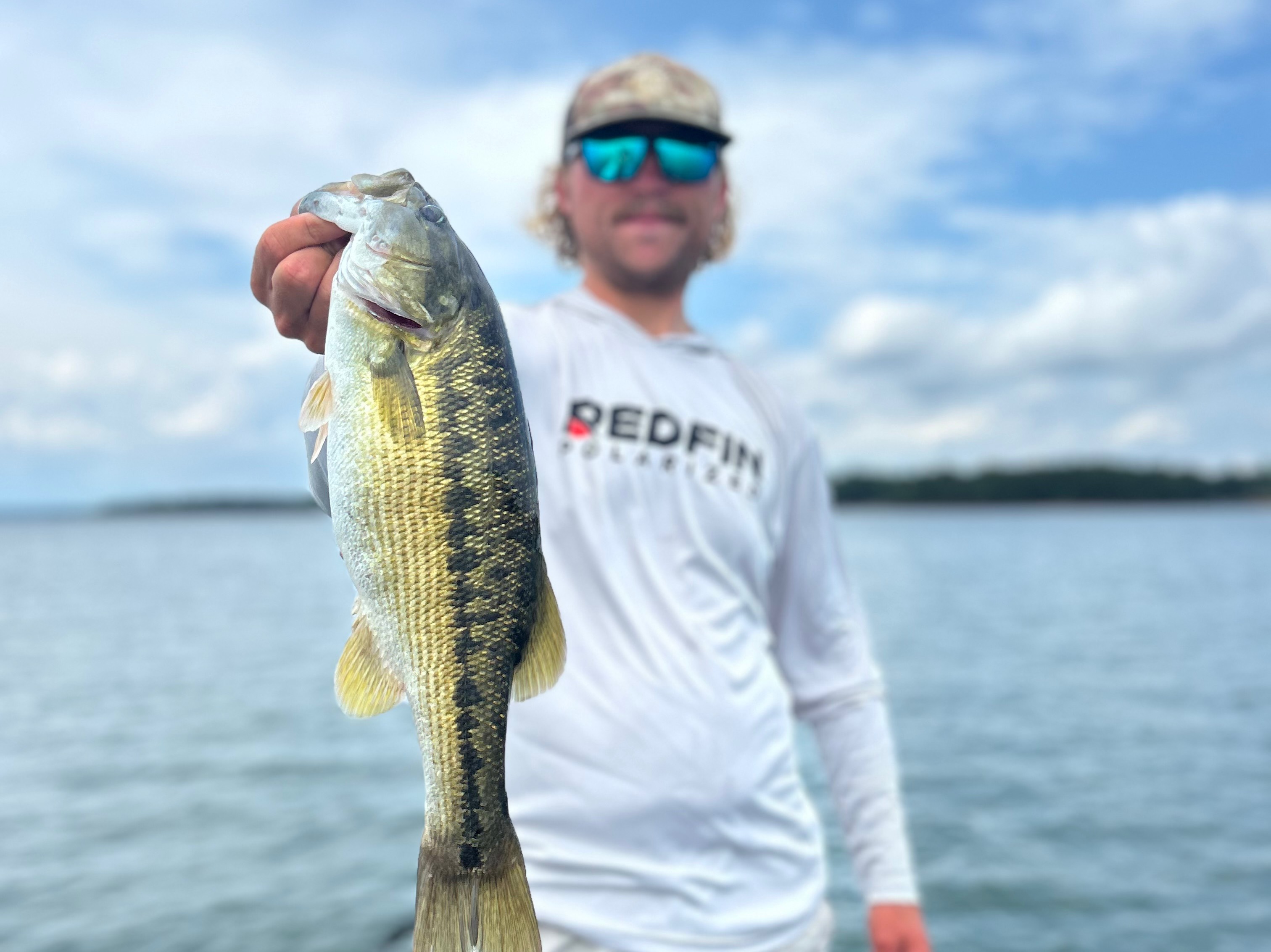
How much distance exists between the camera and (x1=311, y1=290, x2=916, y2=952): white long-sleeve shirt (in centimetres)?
248

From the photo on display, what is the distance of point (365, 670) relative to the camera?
1642 millimetres

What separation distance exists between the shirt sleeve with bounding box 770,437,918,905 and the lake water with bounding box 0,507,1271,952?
1.59 m

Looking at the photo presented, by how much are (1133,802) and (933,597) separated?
2122 centimetres

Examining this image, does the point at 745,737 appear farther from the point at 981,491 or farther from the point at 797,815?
the point at 981,491

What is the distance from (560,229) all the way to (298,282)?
2.28 meters

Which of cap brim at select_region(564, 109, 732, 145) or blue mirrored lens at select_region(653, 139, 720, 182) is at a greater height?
cap brim at select_region(564, 109, 732, 145)

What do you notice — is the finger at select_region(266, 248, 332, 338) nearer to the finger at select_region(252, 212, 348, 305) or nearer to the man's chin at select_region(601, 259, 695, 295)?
the finger at select_region(252, 212, 348, 305)

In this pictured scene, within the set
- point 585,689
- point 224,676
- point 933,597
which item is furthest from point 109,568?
point 585,689

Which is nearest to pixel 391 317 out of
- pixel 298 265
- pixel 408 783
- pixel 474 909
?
pixel 298 265

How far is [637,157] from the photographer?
119 inches

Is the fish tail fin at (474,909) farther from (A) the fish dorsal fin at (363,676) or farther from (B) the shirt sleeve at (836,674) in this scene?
(B) the shirt sleeve at (836,674)

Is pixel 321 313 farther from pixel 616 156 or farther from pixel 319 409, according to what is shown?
pixel 616 156

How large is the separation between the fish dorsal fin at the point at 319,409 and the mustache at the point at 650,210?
1564mm

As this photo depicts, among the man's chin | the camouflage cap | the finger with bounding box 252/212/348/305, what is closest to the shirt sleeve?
the man's chin
